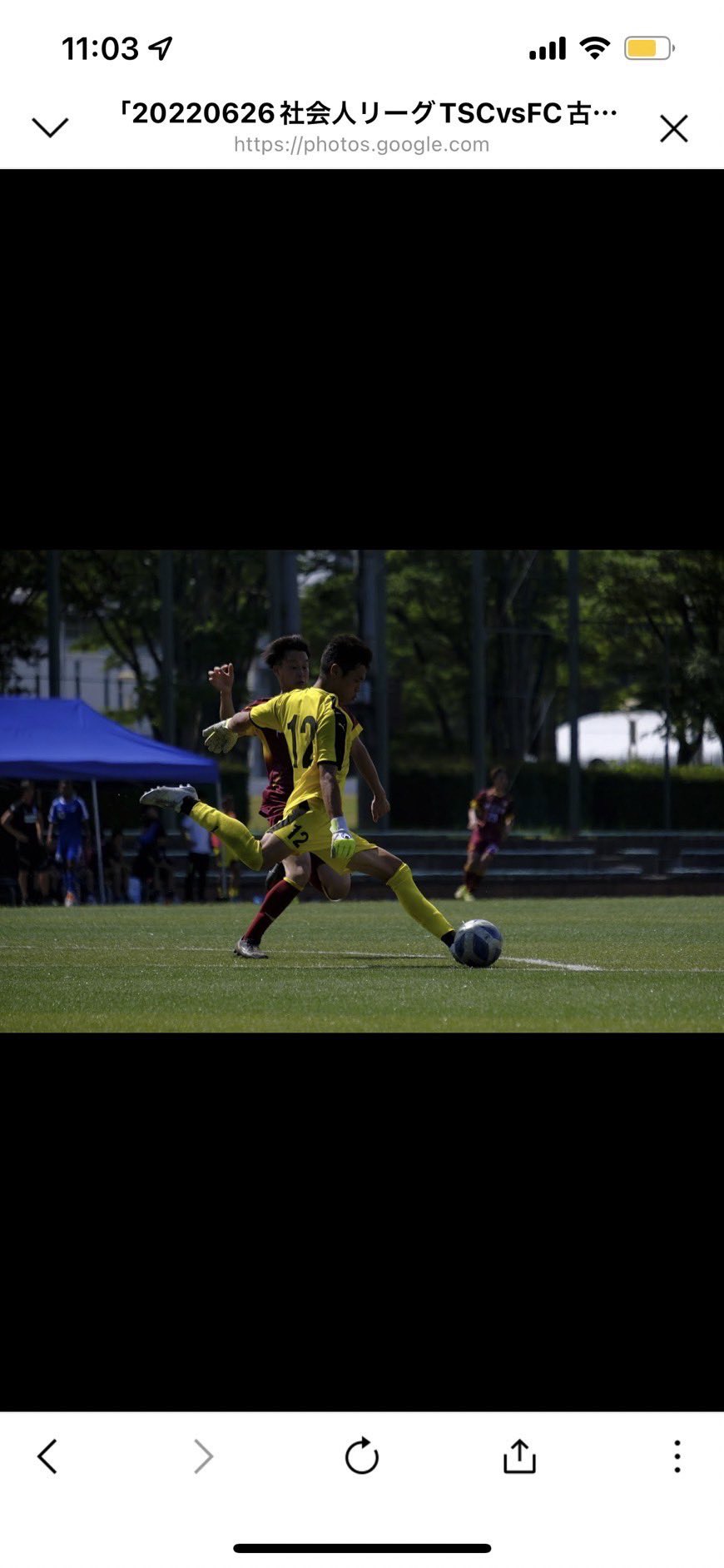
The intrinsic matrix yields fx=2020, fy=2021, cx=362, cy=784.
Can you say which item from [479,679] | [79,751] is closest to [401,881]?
[79,751]

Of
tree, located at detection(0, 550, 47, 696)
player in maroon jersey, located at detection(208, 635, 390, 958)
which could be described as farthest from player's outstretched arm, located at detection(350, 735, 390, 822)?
tree, located at detection(0, 550, 47, 696)

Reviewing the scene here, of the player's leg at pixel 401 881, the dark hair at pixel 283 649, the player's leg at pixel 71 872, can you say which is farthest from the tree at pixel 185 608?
the player's leg at pixel 401 881

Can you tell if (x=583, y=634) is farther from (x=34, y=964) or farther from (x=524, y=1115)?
(x=524, y=1115)

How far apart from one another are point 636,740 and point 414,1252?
52.5 meters

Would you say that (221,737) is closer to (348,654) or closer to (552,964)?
(348,654)

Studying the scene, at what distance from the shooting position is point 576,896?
91.2 ft

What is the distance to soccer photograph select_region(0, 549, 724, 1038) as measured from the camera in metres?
10.3

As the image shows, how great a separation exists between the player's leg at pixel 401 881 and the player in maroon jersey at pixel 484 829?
1417cm

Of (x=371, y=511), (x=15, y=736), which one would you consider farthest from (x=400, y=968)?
(x=15, y=736)

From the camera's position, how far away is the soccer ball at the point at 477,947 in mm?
11656

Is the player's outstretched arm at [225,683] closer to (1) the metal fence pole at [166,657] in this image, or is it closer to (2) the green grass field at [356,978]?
(2) the green grass field at [356,978]
